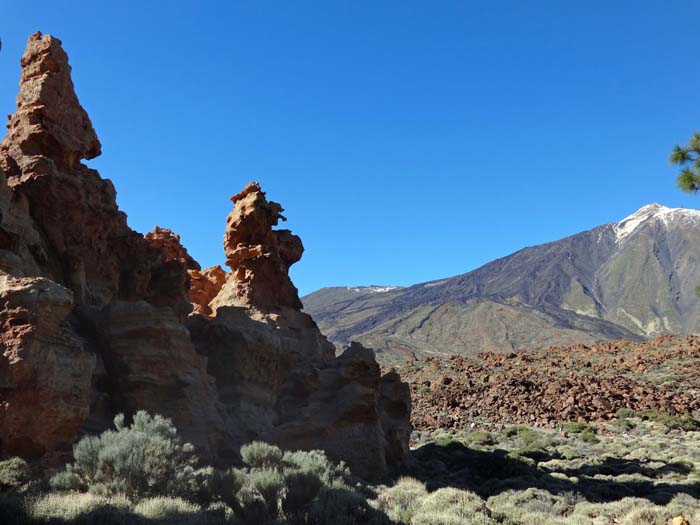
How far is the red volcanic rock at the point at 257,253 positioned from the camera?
17.7m

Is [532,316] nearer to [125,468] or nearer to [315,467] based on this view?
[315,467]

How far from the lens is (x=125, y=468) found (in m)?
7.89

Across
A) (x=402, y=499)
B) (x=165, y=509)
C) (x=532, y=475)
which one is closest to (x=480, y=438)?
(x=532, y=475)

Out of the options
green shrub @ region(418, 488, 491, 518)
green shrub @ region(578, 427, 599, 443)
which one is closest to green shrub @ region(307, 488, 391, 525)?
green shrub @ region(418, 488, 491, 518)

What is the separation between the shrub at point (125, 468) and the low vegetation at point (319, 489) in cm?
1

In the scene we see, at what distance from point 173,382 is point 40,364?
322cm

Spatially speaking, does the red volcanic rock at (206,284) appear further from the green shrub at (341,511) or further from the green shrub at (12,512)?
the green shrub at (12,512)

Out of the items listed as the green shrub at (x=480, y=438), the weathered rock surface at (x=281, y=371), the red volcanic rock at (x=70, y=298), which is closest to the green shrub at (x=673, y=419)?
the green shrub at (x=480, y=438)

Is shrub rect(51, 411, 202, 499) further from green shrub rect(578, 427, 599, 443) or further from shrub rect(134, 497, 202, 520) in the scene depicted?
green shrub rect(578, 427, 599, 443)

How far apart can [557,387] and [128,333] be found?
80.4 ft

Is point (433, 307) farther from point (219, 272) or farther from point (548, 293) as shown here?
point (219, 272)

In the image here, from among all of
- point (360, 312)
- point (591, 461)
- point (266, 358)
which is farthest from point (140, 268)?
point (360, 312)

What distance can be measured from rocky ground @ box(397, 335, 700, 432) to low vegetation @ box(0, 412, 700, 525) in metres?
7.74

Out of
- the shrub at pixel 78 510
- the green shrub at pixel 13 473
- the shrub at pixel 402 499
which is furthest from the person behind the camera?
the shrub at pixel 402 499
